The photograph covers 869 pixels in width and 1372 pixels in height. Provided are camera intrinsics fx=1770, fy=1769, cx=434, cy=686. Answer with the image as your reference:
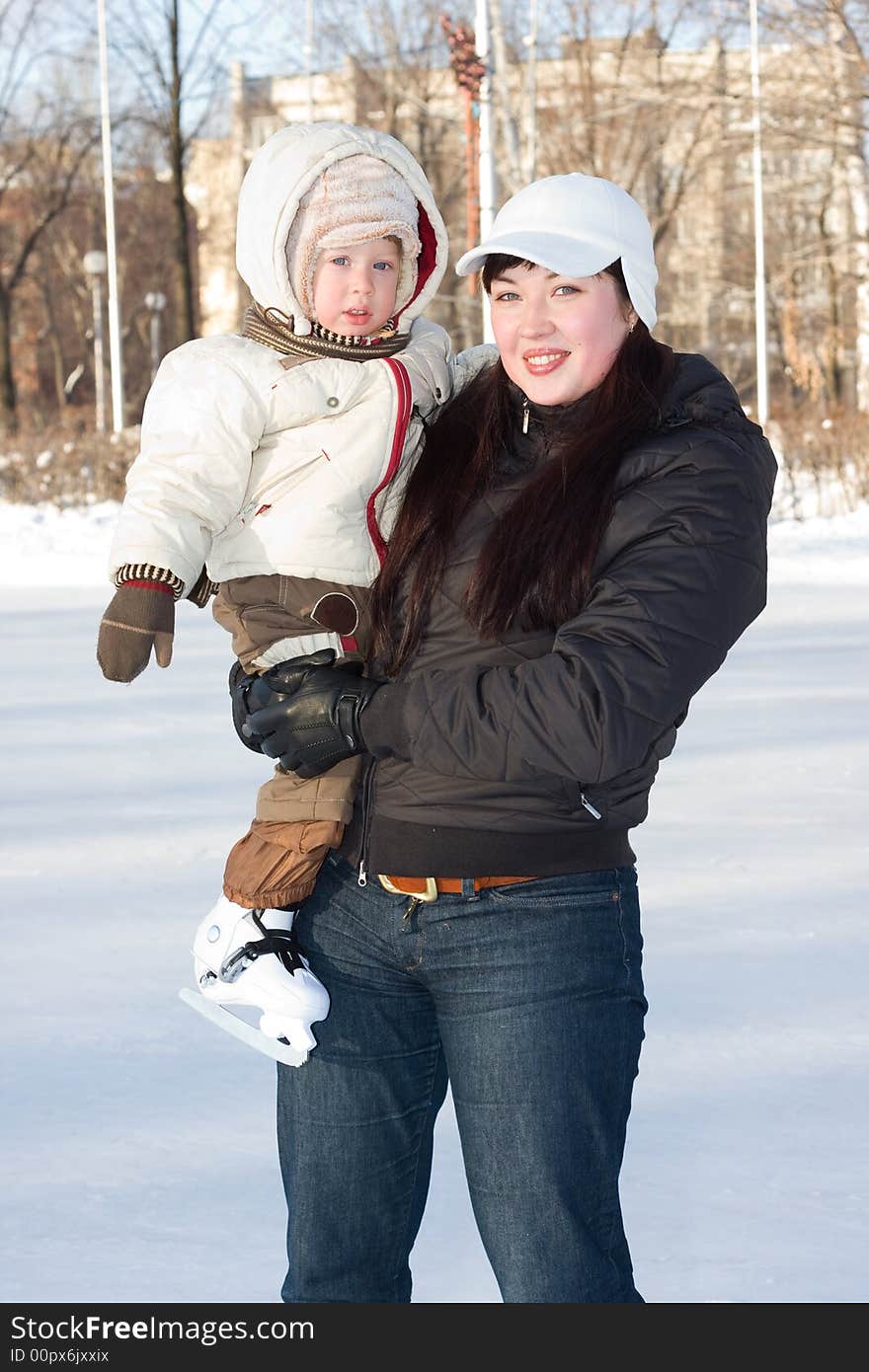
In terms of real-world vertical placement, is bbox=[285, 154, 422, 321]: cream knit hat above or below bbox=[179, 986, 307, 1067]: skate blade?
above

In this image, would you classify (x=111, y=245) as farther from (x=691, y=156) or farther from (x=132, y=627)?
(x=132, y=627)

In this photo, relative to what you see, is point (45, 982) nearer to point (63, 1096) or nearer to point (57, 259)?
point (63, 1096)

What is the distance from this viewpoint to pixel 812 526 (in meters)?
14.0

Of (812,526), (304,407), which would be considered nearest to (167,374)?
(304,407)

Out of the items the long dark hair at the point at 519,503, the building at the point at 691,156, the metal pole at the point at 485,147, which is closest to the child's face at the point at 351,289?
the long dark hair at the point at 519,503

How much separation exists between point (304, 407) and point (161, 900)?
8.58 feet

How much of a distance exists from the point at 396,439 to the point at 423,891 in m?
0.57

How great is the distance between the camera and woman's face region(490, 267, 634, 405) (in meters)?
1.86

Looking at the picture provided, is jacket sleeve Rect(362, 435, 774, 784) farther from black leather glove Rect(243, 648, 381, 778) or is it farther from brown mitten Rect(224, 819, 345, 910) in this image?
brown mitten Rect(224, 819, 345, 910)

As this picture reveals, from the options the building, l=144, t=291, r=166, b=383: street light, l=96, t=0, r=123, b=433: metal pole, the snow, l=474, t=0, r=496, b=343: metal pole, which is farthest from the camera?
l=144, t=291, r=166, b=383: street light

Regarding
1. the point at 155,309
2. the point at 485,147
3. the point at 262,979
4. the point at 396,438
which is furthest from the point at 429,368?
the point at 155,309

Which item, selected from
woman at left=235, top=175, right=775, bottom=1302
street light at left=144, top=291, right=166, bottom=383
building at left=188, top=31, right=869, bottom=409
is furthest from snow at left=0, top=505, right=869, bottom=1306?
street light at left=144, top=291, right=166, bottom=383

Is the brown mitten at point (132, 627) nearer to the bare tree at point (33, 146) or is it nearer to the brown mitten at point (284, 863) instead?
the brown mitten at point (284, 863)

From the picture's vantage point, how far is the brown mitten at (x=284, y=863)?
6.51ft
